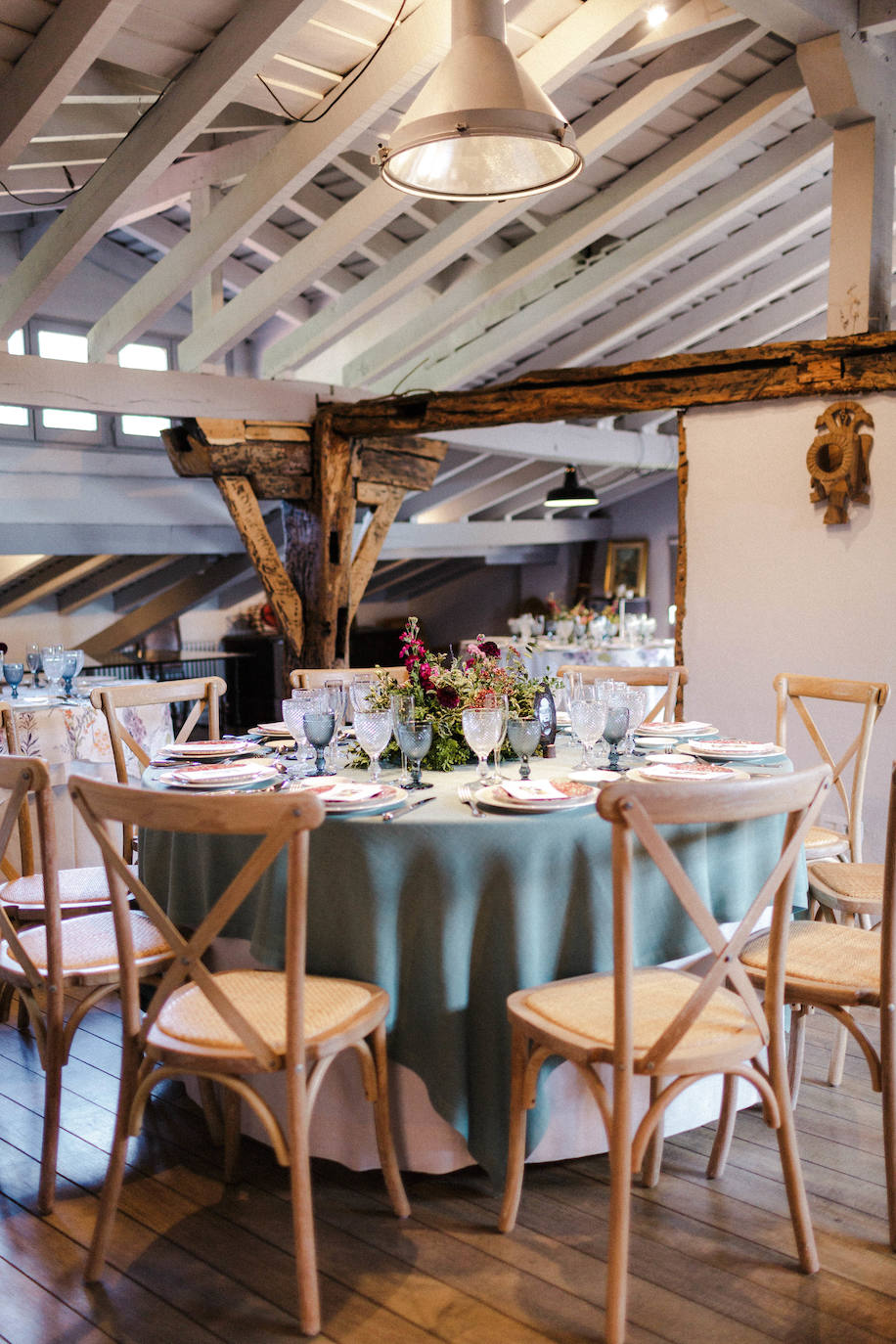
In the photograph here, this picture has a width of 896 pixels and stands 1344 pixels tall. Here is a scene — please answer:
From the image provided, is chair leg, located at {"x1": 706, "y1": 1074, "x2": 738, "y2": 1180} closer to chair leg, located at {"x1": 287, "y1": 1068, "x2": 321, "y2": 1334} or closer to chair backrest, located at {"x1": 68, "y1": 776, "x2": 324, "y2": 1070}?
chair leg, located at {"x1": 287, "y1": 1068, "x2": 321, "y2": 1334}

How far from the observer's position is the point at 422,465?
6.70 m

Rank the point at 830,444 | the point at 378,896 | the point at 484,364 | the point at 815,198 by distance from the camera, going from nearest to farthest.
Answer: the point at 378,896 < the point at 830,444 < the point at 815,198 < the point at 484,364

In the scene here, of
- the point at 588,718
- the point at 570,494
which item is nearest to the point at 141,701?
the point at 588,718

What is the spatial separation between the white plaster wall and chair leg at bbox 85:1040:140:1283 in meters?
3.31

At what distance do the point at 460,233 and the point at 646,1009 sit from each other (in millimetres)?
4156

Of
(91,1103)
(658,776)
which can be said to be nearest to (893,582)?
(658,776)

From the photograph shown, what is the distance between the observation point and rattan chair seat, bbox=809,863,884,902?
280 centimetres

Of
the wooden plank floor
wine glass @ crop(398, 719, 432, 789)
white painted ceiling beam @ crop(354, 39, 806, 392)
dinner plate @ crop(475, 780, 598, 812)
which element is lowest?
the wooden plank floor

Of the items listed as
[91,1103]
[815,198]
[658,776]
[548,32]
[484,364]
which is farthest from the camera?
[484,364]

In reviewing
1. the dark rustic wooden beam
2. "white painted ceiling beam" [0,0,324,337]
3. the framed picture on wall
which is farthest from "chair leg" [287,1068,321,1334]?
the framed picture on wall

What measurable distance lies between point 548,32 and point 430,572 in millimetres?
8509

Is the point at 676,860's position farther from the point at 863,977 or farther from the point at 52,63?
the point at 52,63

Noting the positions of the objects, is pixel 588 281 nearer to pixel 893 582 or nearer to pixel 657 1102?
pixel 893 582

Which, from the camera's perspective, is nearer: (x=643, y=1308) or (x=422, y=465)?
(x=643, y=1308)
